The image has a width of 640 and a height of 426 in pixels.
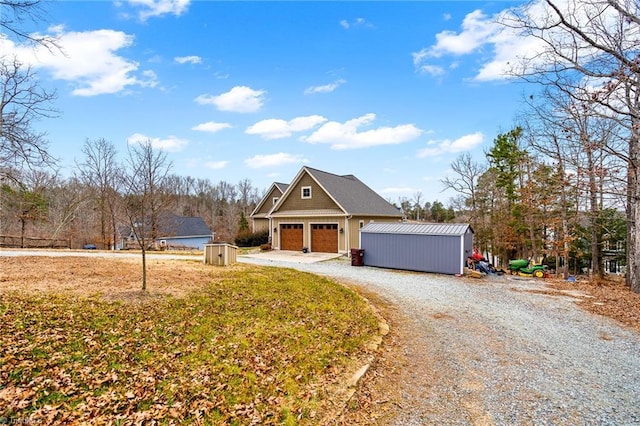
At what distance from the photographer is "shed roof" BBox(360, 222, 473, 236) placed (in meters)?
13.4

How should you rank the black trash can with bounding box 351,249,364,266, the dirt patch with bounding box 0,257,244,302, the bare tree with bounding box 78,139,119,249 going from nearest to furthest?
the dirt patch with bounding box 0,257,244,302, the black trash can with bounding box 351,249,364,266, the bare tree with bounding box 78,139,119,249

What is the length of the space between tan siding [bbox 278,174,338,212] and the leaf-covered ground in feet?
41.7

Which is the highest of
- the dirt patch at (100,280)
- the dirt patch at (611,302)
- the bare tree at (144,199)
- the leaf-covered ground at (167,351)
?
the bare tree at (144,199)

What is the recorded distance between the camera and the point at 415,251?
45.8 feet

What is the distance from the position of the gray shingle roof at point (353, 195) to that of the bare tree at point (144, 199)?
12690 millimetres

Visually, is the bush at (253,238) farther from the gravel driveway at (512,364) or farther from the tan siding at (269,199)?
the gravel driveway at (512,364)

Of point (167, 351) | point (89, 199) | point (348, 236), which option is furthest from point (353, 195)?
point (89, 199)

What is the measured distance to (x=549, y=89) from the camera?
35.8 feet

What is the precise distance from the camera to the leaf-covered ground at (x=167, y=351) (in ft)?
10.7

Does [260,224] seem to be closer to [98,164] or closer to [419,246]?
[98,164]

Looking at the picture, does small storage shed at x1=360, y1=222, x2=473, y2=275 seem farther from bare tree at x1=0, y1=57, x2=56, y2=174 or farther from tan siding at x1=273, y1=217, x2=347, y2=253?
bare tree at x1=0, y1=57, x2=56, y2=174

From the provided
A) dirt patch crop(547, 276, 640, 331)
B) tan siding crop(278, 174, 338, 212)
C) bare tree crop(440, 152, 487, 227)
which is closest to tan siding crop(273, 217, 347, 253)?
tan siding crop(278, 174, 338, 212)

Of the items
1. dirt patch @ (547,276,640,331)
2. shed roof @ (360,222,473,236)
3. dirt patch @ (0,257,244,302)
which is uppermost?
shed roof @ (360,222,473,236)

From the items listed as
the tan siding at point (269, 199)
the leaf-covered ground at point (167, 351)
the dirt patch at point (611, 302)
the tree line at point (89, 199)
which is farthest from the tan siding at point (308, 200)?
the leaf-covered ground at point (167, 351)
